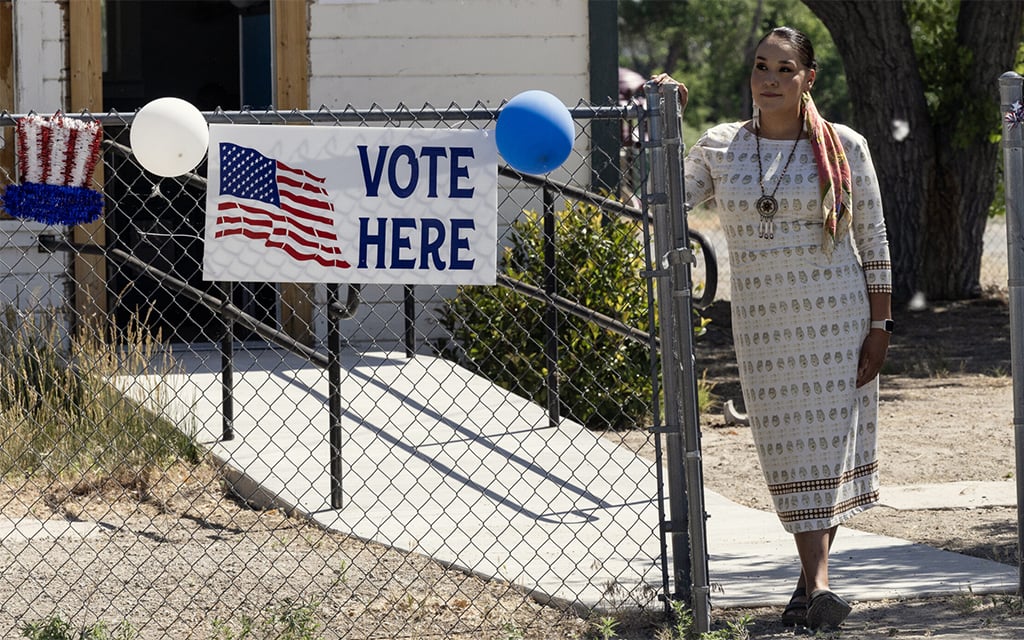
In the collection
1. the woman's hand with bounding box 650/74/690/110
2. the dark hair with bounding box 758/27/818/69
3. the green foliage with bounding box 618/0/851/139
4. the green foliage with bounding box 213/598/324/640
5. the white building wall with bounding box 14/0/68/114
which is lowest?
the green foliage with bounding box 213/598/324/640

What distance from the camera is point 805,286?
431 cm

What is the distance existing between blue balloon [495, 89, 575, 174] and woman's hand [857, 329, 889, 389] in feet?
3.63

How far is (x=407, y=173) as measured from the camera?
4.26m

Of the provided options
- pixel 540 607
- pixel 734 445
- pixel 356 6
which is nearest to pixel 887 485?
pixel 734 445

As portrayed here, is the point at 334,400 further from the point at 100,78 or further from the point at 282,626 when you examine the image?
the point at 100,78

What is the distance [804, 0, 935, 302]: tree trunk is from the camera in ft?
42.7

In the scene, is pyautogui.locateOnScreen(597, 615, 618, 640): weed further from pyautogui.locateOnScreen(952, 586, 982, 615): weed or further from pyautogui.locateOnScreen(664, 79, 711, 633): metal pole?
pyautogui.locateOnScreen(952, 586, 982, 615): weed

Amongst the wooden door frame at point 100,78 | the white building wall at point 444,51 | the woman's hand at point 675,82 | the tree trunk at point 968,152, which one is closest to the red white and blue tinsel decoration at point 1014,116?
the woman's hand at point 675,82

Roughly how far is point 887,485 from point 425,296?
329 centimetres

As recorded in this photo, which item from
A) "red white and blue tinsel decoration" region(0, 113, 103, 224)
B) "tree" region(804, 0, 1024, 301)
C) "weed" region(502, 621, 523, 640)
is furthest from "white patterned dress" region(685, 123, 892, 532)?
"tree" region(804, 0, 1024, 301)

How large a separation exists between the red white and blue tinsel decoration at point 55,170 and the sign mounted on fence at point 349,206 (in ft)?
1.30

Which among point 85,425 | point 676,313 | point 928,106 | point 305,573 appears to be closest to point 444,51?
point 85,425

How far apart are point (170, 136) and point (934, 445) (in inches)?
211

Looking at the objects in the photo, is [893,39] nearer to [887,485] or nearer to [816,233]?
[887,485]
